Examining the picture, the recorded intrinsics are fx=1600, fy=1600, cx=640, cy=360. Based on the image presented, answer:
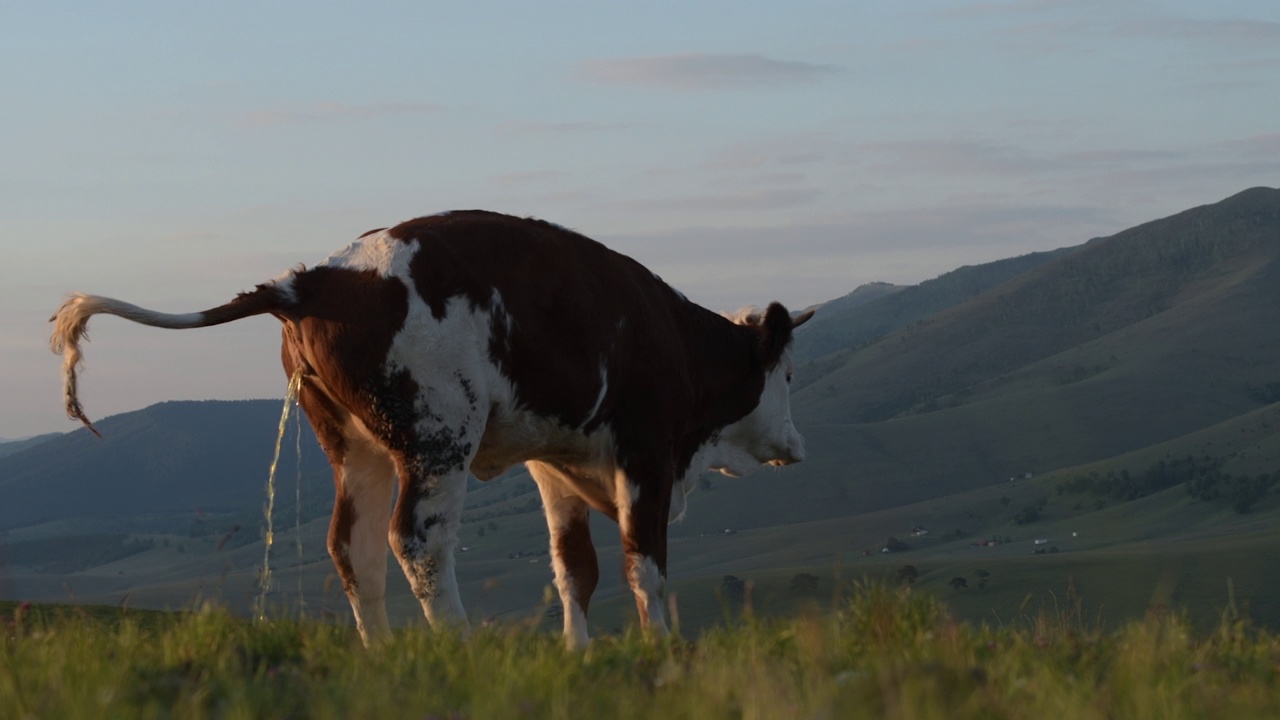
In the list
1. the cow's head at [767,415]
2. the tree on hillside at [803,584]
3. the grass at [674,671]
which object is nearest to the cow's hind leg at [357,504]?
the grass at [674,671]

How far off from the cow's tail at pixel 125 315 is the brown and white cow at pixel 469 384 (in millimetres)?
10

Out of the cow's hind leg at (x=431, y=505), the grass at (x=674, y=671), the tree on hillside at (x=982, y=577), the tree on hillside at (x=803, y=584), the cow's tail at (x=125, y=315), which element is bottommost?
the tree on hillside at (x=982, y=577)

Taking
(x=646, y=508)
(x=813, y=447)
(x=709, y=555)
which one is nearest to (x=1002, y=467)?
(x=813, y=447)

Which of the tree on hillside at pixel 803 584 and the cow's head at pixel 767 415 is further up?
the cow's head at pixel 767 415

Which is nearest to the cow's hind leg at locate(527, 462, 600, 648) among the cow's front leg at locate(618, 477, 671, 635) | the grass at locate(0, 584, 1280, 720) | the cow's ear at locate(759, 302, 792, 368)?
the cow's front leg at locate(618, 477, 671, 635)

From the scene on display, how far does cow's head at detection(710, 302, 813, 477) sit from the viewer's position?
12.8 meters

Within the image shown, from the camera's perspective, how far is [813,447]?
17888 centimetres

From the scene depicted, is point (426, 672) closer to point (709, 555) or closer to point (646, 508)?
point (646, 508)

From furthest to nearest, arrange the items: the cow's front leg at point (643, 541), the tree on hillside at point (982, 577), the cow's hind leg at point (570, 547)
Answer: the tree on hillside at point (982, 577) < the cow's hind leg at point (570, 547) < the cow's front leg at point (643, 541)

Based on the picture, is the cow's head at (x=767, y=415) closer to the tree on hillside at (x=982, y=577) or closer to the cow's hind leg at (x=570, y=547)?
the cow's hind leg at (x=570, y=547)

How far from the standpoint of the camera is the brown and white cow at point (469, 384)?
8.65 metres

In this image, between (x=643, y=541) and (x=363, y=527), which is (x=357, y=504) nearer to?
(x=363, y=527)

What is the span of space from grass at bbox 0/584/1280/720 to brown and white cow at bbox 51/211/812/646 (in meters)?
1.42

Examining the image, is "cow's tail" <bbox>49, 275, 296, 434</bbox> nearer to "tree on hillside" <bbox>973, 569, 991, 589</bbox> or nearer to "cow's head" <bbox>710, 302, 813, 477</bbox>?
"cow's head" <bbox>710, 302, 813, 477</bbox>
